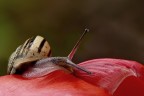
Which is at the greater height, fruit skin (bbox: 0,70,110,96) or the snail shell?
the snail shell

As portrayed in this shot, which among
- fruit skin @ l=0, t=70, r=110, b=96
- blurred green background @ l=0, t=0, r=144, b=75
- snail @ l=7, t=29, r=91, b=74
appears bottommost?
blurred green background @ l=0, t=0, r=144, b=75

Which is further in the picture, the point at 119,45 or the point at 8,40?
the point at 119,45

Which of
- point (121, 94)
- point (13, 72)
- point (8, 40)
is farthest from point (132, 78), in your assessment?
point (8, 40)

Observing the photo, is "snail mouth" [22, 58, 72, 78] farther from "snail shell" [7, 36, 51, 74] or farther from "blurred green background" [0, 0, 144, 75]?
"blurred green background" [0, 0, 144, 75]

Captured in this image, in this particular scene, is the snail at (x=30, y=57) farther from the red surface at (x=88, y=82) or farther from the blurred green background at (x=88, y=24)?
the blurred green background at (x=88, y=24)

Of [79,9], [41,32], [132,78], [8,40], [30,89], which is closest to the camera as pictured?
[30,89]

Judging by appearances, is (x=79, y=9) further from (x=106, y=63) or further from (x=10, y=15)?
(x=106, y=63)

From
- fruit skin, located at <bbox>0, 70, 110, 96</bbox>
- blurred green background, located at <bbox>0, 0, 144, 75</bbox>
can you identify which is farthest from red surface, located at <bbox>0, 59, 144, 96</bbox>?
blurred green background, located at <bbox>0, 0, 144, 75</bbox>
